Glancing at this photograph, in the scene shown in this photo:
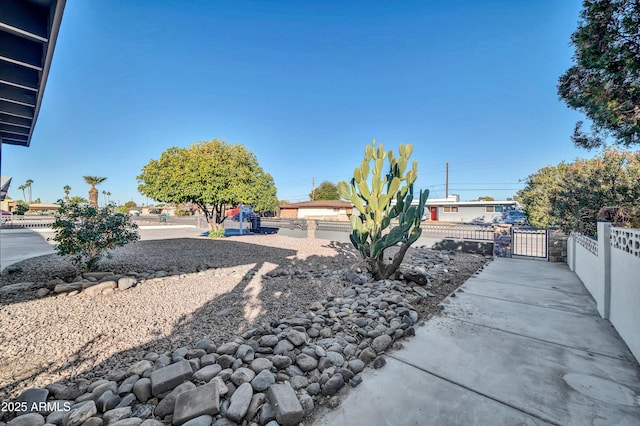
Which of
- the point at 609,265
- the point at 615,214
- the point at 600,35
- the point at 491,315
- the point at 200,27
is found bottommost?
the point at 491,315

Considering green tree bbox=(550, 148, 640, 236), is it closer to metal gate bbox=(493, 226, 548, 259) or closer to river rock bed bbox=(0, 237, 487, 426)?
metal gate bbox=(493, 226, 548, 259)

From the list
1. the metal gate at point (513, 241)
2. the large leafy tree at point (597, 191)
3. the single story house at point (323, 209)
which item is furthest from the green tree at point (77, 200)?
the single story house at point (323, 209)

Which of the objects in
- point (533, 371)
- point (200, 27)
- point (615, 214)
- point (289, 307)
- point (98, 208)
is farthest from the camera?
point (200, 27)

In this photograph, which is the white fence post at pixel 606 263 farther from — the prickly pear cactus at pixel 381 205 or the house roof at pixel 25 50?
the house roof at pixel 25 50

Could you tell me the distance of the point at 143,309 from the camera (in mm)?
3975

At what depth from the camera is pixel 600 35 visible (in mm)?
3945

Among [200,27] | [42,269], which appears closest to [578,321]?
[42,269]

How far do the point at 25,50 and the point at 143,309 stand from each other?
3572 millimetres

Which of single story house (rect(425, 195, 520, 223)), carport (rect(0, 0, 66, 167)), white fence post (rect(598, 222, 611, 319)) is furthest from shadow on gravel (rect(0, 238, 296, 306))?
single story house (rect(425, 195, 520, 223))

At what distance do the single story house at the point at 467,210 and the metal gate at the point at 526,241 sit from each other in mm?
18261

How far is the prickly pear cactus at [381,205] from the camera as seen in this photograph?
556 cm

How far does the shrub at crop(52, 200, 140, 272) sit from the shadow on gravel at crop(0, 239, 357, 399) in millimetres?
726

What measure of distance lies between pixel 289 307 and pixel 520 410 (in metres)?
2.97

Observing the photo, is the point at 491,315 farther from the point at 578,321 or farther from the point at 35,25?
the point at 35,25
